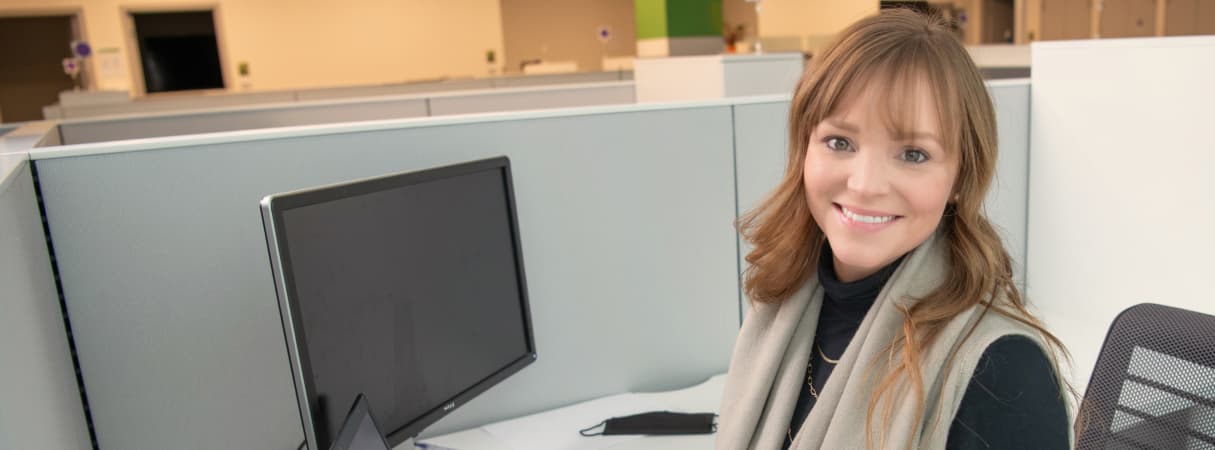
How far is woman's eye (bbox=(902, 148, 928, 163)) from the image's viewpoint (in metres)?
0.87

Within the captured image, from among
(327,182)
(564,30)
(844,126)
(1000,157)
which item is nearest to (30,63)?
(564,30)

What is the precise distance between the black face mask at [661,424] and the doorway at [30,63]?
1122cm

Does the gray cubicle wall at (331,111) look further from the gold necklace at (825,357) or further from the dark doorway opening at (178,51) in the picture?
the dark doorway opening at (178,51)

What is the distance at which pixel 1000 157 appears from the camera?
1.83 m

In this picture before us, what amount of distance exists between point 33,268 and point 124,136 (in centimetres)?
229

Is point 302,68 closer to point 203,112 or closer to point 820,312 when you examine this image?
point 203,112

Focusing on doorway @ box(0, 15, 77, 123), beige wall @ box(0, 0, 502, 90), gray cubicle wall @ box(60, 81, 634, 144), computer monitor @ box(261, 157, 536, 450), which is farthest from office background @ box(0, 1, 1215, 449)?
doorway @ box(0, 15, 77, 123)

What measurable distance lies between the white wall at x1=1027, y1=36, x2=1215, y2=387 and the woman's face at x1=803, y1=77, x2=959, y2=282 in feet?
2.77

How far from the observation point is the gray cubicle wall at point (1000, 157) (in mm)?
1627

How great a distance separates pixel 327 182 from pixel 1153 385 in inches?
44.5

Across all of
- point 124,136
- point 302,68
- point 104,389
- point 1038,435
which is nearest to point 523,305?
point 104,389

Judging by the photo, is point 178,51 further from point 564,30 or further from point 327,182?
point 327,182

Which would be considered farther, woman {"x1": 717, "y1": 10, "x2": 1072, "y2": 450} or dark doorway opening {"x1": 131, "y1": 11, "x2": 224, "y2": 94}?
dark doorway opening {"x1": 131, "y1": 11, "x2": 224, "y2": 94}

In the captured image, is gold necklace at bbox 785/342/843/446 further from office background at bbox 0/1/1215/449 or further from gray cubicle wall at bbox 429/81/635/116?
gray cubicle wall at bbox 429/81/635/116
